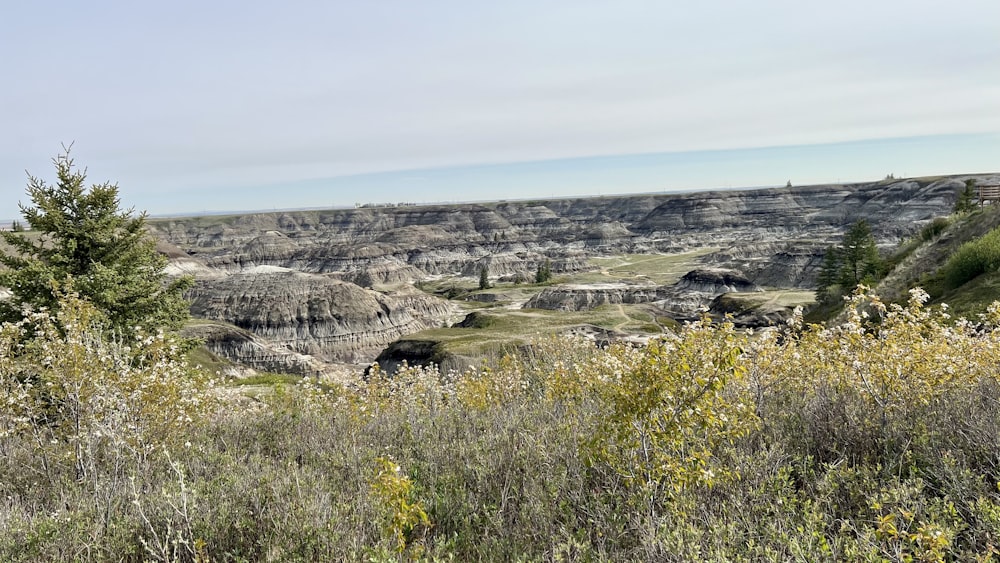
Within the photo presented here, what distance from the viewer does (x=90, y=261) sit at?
2147cm

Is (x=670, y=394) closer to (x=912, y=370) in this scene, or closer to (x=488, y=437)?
(x=488, y=437)

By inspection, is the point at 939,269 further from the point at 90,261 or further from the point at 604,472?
the point at 90,261

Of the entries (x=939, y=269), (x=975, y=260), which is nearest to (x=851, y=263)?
(x=939, y=269)

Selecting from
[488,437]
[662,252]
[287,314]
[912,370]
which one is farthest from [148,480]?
[662,252]

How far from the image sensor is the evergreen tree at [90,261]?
19469 mm

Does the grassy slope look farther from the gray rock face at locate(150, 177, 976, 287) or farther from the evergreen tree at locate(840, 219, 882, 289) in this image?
the gray rock face at locate(150, 177, 976, 287)

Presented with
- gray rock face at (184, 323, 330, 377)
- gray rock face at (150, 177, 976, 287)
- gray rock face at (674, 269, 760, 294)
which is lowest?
gray rock face at (184, 323, 330, 377)

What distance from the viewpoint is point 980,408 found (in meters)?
6.58

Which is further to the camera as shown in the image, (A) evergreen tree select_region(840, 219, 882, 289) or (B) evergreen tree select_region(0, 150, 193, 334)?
(A) evergreen tree select_region(840, 219, 882, 289)

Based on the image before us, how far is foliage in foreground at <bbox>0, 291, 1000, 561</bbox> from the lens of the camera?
15.3 feet

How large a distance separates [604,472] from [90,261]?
23.4m

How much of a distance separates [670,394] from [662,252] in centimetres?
17467

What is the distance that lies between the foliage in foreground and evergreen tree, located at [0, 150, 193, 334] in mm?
11677

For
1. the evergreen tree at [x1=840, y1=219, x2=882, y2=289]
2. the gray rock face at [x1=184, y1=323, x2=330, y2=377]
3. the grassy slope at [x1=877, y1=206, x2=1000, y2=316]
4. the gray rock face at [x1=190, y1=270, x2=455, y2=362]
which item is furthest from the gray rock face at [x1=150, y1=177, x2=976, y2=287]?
the grassy slope at [x1=877, y1=206, x2=1000, y2=316]
